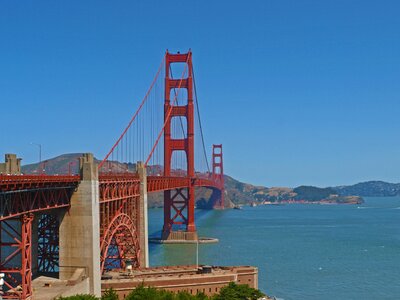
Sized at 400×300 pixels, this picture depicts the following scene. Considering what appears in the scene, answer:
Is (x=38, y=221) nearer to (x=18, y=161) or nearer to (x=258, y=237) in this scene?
(x=18, y=161)

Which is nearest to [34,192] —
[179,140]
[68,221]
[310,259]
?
[68,221]

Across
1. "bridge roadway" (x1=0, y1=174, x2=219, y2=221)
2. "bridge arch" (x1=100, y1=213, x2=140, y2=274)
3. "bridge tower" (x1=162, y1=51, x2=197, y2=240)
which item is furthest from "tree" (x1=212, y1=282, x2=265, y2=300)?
"bridge tower" (x1=162, y1=51, x2=197, y2=240)

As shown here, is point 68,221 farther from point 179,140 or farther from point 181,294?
point 179,140

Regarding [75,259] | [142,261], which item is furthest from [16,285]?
[142,261]

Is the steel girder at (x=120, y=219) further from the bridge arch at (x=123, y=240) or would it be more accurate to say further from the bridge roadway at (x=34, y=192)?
the bridge roadway at (x=34, y=192)

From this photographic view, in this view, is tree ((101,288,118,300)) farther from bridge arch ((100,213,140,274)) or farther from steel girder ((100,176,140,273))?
bridge arch ((100,213,140,274))

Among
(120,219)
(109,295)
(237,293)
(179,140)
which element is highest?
(179,140)

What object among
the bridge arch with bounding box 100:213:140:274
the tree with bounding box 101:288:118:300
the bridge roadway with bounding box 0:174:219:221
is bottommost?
the tree with bounding box 101:288:118:300

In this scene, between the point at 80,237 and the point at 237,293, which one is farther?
the point at 237,293

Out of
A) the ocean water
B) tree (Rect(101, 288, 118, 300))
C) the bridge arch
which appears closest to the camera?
tree (Rect(101, 288, 118, 300))

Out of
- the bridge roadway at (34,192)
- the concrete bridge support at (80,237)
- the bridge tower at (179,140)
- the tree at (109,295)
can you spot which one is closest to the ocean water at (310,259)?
the bridge tower at (179,140)

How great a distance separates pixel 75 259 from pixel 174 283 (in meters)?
7.63

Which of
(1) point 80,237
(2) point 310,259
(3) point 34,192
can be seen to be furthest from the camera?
(2) point 310,259

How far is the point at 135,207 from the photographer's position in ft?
176
